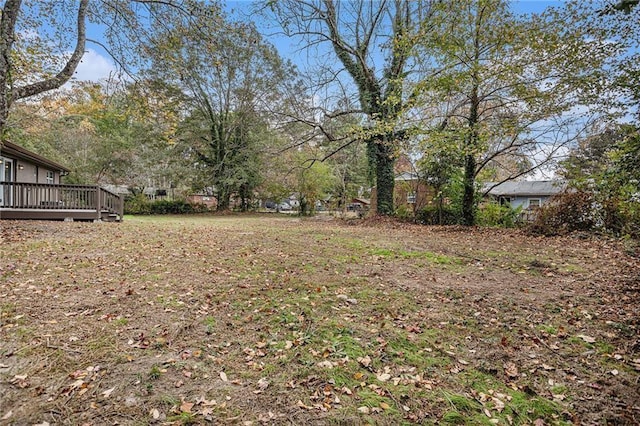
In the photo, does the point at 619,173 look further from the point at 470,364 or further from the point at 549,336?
the point at 470,364

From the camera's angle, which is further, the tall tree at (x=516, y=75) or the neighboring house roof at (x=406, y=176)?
the neighboring house roof at (x=406, y=176)

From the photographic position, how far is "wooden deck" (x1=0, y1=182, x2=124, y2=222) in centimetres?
1091

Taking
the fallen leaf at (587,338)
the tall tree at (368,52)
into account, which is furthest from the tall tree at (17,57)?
the fallen leaf at (587,338)

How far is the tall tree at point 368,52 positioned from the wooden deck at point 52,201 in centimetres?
950

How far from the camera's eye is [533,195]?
2397 centimetres

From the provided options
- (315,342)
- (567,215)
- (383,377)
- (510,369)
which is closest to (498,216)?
(567,215)

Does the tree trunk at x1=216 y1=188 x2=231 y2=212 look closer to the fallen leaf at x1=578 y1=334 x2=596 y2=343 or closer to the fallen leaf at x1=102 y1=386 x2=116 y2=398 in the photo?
the fallen leaf at x1=102 y1=386 x2=116 y2=398

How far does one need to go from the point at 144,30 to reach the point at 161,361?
8729 mm

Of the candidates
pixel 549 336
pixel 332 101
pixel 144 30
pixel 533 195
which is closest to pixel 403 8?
pixel 332 101

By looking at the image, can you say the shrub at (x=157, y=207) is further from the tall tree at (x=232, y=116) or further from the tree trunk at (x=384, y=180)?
the tree trunk at (x=384, y=180)

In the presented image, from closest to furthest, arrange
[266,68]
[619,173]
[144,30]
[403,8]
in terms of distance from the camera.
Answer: [619,173] → [144,30] → [403,8] → [266,68]

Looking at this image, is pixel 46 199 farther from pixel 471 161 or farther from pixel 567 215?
pixel 567 215

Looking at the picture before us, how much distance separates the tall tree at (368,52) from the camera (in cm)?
1266

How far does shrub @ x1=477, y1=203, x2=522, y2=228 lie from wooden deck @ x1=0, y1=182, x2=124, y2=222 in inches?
575
